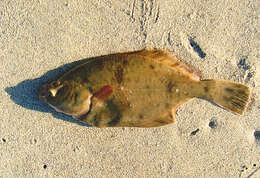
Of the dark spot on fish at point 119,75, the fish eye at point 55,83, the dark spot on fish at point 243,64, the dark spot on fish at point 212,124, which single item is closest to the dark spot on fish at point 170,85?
the dark spot on fish at point 119,75

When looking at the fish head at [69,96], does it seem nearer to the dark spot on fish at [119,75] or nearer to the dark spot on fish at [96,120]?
the dark spot on fish at [96,120]

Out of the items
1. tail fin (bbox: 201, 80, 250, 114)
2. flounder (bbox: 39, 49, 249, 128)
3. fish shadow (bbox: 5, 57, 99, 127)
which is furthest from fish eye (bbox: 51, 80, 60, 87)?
tail fin (bbox: 201, 80, 250, 114)

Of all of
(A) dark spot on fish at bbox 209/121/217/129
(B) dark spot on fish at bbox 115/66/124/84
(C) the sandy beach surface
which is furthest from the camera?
(A) dark spot on fish at bbox 209/121/217/129

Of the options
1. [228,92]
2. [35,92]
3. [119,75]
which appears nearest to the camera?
[119,75]

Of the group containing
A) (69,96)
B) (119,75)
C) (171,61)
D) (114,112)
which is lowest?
(114,112)

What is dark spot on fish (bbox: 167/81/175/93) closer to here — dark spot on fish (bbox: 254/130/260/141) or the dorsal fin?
the dorsal fin

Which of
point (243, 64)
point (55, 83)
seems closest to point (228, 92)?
point (243, 64)

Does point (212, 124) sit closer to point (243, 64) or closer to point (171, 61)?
point (243, 64)

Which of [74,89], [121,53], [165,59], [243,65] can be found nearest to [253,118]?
[243,65]
